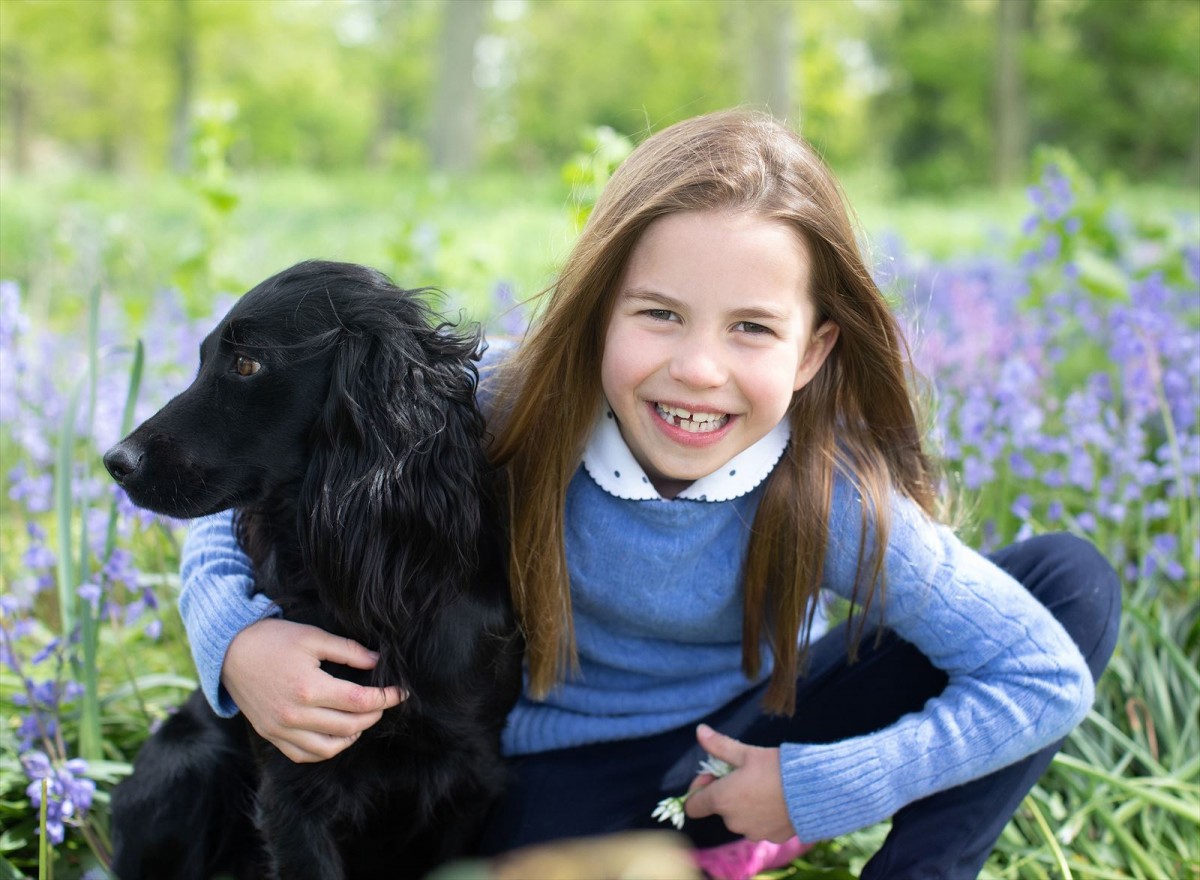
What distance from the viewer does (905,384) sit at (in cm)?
208

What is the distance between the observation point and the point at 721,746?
2059 mm

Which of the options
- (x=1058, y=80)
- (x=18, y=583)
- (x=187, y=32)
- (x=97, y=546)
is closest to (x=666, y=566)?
(x=97, y=546)

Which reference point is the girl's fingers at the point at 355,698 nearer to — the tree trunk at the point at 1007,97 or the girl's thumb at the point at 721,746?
the girl's thumb at the point at 721,746

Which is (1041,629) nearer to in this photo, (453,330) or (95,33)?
(453,330)

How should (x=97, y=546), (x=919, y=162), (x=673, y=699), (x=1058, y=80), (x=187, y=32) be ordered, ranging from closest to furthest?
(x=673, y=699) < (x=97, y=546) < (x=187, y=32) < (x=1058, y=80) < (x=919, y=162)

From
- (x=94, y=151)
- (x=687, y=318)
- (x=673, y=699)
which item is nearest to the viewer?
(x=687, y=318)

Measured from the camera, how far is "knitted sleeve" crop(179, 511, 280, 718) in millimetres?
1858

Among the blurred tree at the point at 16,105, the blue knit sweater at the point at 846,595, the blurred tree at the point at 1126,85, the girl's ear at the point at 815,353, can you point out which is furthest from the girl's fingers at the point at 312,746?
the blurred tree at the point at 16,105

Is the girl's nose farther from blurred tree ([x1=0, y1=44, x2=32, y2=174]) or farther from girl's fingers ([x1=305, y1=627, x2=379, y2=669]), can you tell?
blurred tree ([x1=0, y1=44, x2=32, y2=174])

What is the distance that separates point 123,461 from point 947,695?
1.46 metres

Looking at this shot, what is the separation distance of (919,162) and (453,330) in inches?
1180

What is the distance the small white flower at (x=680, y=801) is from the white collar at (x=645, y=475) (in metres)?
0.52

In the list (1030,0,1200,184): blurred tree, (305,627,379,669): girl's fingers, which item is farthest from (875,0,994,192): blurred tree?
(305,627,379,669): girl's fingers

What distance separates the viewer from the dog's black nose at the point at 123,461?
159 cm
